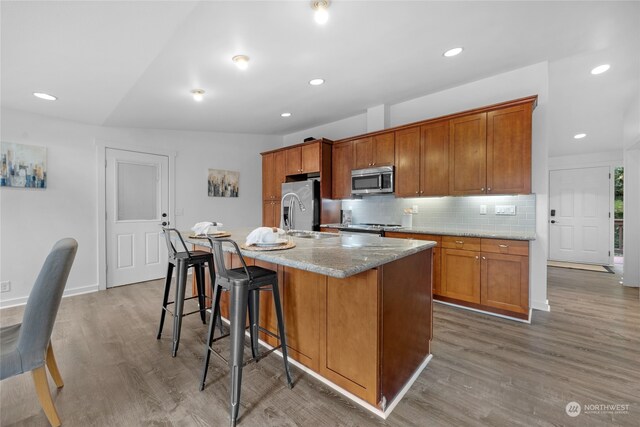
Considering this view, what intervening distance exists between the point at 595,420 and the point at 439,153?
2724 millimetres

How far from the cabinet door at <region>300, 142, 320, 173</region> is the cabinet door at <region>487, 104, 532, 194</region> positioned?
7.81 ft

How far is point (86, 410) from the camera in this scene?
1637 mm

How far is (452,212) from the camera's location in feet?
12.2

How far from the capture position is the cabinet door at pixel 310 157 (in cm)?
456

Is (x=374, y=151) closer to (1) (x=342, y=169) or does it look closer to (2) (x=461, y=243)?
(1) (x=342, y=169)

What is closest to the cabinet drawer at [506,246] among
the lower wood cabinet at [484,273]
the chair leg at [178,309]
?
the lower wood cabinet at [484,273]

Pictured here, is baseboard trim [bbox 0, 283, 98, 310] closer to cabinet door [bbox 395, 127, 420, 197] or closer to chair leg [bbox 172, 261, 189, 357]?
chair leg [bbox 172, 261, 189, 357]

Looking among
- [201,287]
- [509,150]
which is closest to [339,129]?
[509,150]

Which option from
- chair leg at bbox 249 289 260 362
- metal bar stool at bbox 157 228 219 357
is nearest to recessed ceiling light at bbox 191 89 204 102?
metal bar stool at bbox 157 228 219 357

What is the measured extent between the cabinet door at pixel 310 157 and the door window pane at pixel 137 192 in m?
2.35

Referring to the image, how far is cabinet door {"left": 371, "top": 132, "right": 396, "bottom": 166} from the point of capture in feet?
13.0

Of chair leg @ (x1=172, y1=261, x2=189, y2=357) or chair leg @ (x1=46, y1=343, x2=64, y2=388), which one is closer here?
chair leg @ (x1=46, y1=343, x2=64, y2=388)

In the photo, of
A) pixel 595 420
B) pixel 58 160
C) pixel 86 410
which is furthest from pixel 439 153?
pixel 58 160

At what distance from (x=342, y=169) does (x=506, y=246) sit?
2.48 m
